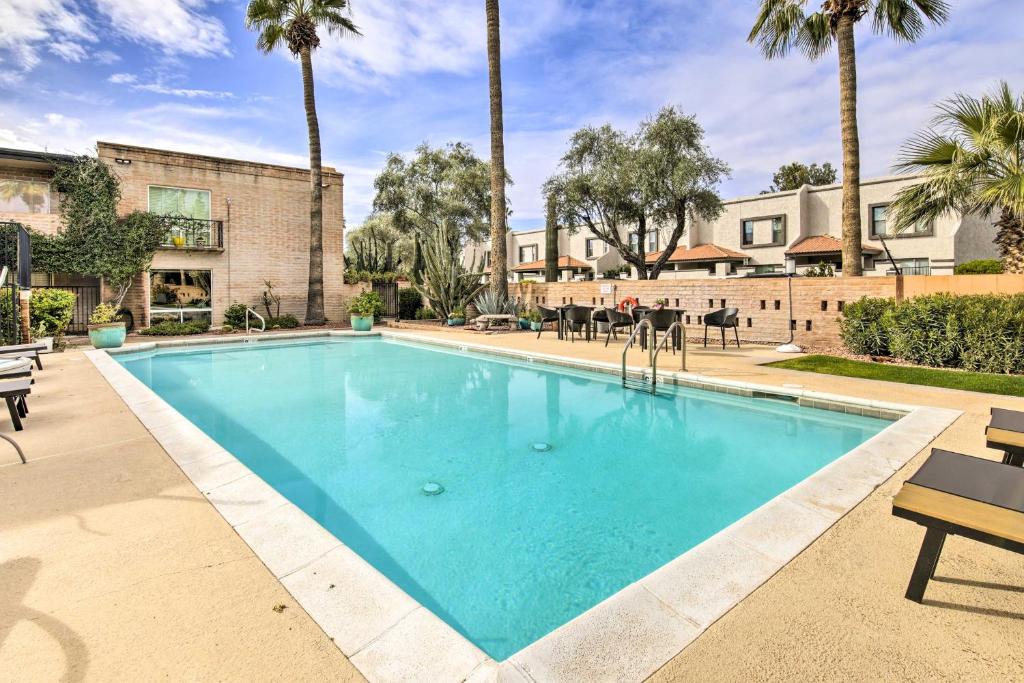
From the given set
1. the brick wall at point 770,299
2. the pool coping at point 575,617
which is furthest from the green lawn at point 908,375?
the pool coping at point 575,617

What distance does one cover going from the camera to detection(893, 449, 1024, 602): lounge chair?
Result: 187cm

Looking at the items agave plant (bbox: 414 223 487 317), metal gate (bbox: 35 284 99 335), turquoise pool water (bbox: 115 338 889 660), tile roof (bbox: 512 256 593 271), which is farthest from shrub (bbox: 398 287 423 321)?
tile roof (bbox: 512 256 593 271)

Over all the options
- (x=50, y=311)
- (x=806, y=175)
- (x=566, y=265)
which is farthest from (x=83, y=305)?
(x=806, y=175)

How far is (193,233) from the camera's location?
16703 millimetres

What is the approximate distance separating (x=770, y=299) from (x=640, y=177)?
10.4 meters

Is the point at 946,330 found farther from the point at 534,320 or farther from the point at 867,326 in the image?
the point at 534,320

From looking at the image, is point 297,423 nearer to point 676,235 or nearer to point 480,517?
point 480,517

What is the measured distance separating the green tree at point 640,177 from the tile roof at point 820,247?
→ 8.67m

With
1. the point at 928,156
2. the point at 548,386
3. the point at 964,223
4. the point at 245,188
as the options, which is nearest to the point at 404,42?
the point at 245,188

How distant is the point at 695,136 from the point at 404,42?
12.0 m

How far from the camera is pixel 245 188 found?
57.9 ft

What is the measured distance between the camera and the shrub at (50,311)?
11.4 meters

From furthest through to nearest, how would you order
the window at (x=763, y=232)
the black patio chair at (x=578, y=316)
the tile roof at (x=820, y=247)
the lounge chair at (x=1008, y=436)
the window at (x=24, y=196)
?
the window at (x=763, y=232) < the tile roof at (x=820, y=247) < the window at (x=24, y=196) < the black patio chair at (x=578, y=316) < the lounge chair at (x=1008, y=436)

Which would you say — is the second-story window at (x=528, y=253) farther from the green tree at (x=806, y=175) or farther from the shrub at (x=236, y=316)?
the shrub at (x=236, y=316)
